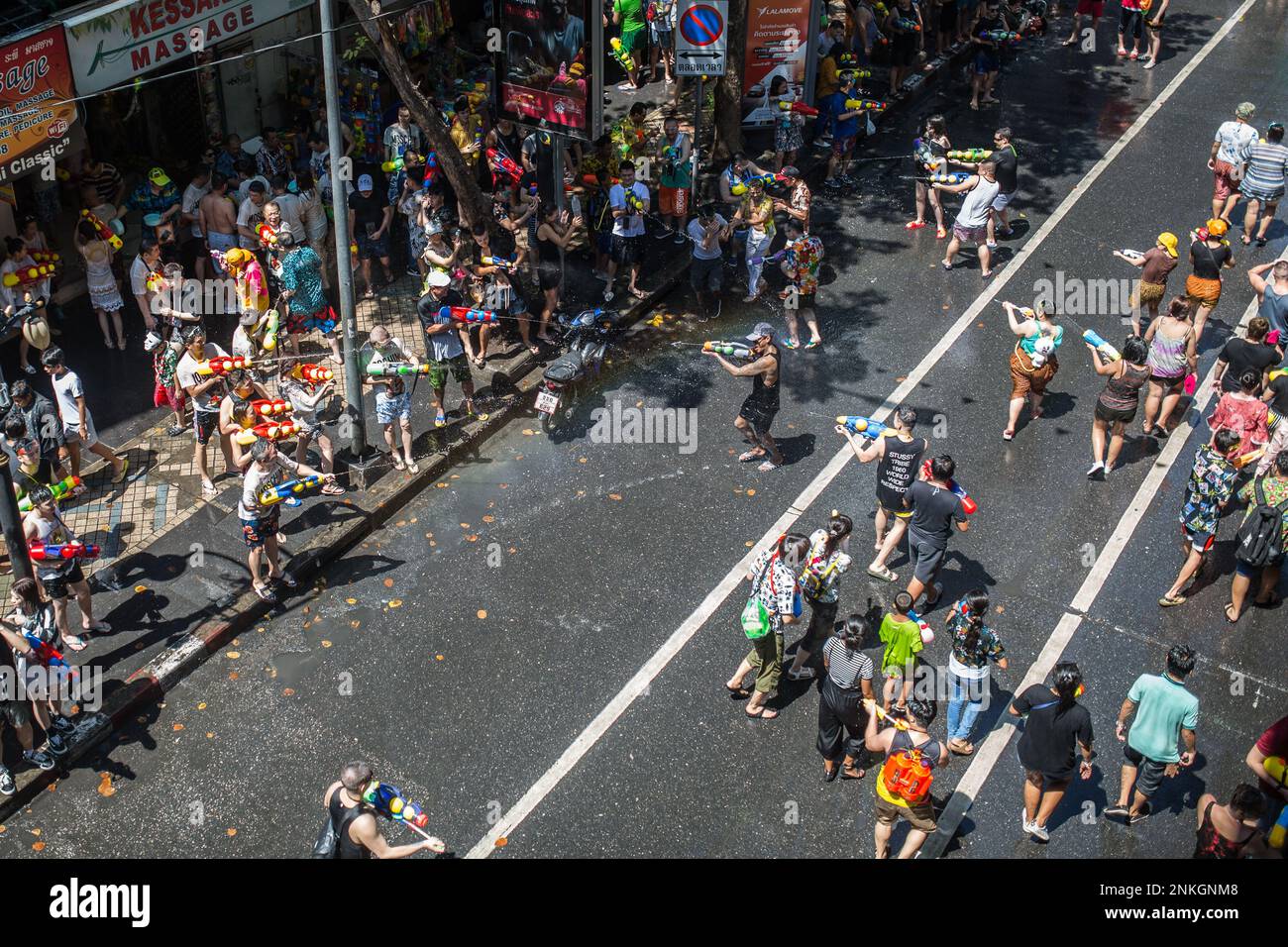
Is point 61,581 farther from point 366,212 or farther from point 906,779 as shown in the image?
point 366,212

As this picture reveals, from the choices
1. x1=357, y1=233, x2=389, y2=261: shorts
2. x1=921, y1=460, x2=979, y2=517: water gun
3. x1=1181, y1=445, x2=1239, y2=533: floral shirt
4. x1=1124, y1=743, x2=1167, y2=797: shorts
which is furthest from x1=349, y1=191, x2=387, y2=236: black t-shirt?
x1=1124, y1=743, x2=1167, y2=797: shorts

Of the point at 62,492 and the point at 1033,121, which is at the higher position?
the point at 1033,121

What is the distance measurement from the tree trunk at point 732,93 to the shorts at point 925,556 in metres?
9.50

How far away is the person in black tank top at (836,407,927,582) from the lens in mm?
12320

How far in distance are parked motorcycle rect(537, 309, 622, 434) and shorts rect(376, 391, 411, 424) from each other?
4.94 ft

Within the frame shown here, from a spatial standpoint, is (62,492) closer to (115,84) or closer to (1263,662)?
(115,84)

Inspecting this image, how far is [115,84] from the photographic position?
51.3 feet

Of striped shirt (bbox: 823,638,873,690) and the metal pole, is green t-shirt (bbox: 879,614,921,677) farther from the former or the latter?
the metal pole

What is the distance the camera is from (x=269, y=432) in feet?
40.6

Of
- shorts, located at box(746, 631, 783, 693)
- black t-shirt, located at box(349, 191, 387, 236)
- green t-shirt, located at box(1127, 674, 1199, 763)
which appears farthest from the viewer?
black t-shirt, located at box(349, 191, 387, 236)

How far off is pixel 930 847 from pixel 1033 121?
48.2ft

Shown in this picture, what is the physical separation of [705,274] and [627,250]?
3.31 ft

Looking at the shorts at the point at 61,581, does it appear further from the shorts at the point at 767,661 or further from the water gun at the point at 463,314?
the shorts at the point at 767,661

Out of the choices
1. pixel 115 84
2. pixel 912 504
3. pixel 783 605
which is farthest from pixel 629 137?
pixel 783 605
